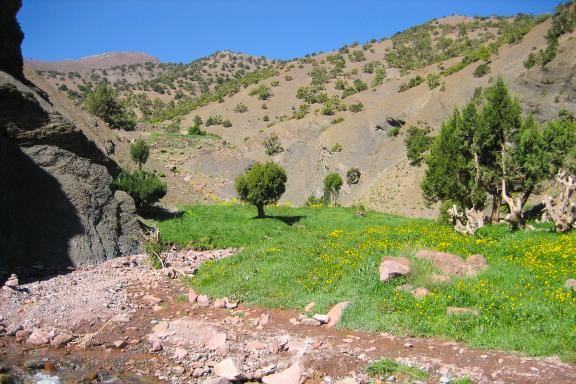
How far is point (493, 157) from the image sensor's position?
20750 millimetres

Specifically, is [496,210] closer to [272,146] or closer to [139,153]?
[139,153]

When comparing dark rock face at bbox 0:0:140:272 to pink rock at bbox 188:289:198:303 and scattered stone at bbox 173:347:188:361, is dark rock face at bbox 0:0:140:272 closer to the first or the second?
pink rock at bbox 188:289:198:303

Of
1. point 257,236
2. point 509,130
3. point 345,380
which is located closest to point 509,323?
point 345,380

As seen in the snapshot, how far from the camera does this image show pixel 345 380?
6.44 m

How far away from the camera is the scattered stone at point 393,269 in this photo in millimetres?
9875

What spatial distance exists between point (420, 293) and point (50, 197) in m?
11.9

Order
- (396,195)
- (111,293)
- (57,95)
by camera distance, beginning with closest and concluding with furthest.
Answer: (111,293) → (57,95) → (396,195)

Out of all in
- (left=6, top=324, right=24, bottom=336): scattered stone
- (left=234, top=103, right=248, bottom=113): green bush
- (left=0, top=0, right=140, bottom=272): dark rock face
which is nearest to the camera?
(left=6, top=324, right=24, bottom=336): scattered stone

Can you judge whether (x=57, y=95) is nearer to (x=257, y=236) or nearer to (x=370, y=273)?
(x=257, y=236)

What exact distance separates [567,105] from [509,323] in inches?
1275

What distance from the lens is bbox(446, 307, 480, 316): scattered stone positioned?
8078mm

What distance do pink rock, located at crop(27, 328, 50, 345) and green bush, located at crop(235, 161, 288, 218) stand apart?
1515cm

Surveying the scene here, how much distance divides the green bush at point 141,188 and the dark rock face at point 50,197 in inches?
117

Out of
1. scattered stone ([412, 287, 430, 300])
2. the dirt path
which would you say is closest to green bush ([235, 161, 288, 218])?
the dirt path
